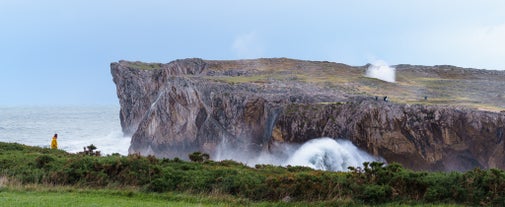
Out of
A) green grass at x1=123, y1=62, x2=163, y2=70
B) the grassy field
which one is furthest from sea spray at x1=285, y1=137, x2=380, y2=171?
green grass at x1=123, y1=62, x2=163, y2=70

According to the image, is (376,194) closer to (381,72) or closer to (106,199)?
(106,199)

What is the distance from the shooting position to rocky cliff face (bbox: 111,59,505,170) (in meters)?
32.7

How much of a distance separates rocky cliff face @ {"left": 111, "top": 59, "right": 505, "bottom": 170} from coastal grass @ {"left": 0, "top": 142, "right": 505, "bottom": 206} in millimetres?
21018

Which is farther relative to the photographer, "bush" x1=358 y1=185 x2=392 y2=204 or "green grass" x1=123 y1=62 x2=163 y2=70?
"green grass" x1=123 y1=62 x2=163 y2=70

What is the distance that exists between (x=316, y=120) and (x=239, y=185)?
23.3 m

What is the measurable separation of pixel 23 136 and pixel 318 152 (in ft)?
197

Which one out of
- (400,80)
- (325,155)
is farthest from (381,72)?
(325,155)

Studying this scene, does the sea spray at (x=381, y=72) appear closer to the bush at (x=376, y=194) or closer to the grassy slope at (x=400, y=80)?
the grassy slope at (x=400, y=80)

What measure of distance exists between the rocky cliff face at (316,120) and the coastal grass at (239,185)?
69.0 feet

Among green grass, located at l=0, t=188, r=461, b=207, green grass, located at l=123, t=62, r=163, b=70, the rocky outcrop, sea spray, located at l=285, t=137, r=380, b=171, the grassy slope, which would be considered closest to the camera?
green grass, located at l=0, t=188, r=461, b=207

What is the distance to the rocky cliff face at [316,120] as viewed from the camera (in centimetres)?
3269

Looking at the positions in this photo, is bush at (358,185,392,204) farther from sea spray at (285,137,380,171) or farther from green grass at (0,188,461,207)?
sea spray at (285,137,380,171)

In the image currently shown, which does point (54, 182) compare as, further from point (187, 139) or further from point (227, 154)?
point (187, 139)

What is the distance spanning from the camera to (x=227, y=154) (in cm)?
4156
